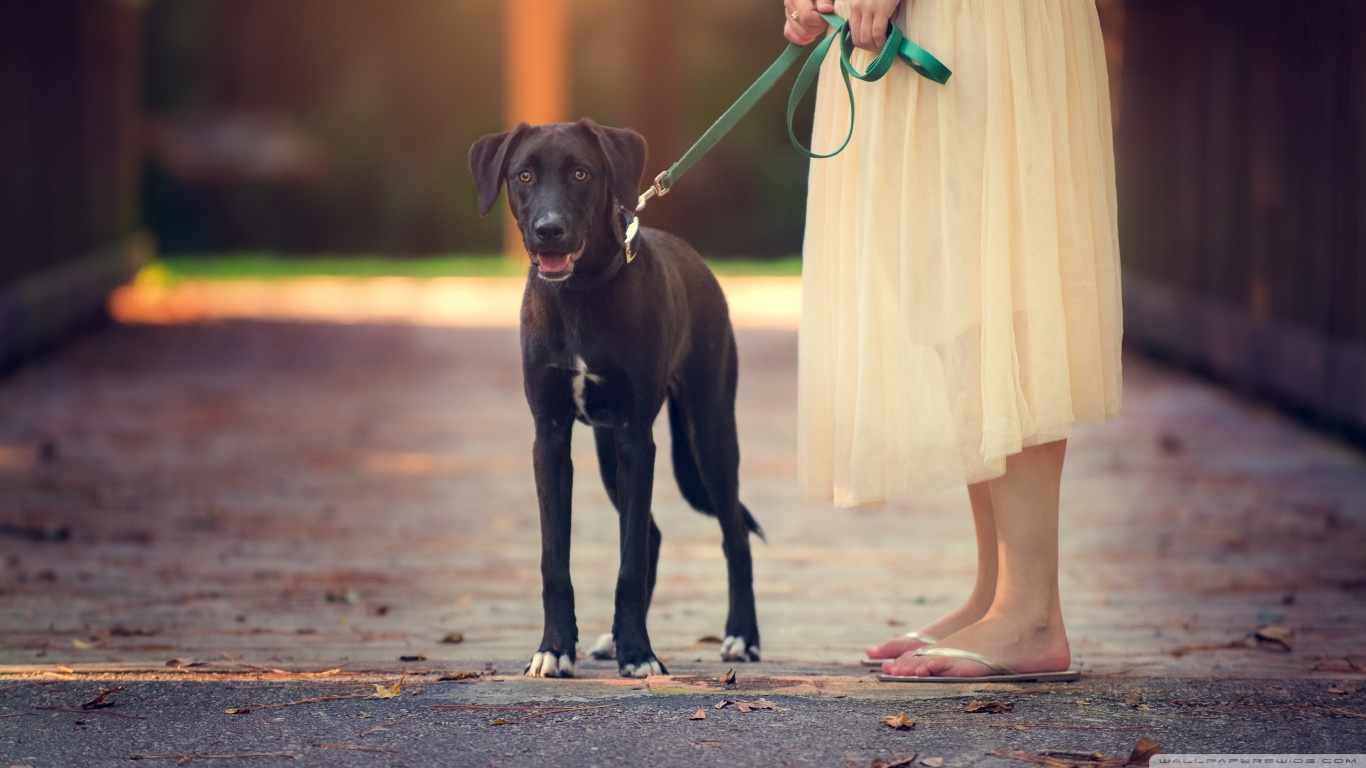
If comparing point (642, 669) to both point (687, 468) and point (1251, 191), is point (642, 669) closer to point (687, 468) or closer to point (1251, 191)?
point (687, 468)

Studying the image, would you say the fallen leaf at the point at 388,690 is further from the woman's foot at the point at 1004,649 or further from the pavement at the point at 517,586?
the woman's foot at the point at 1004,649

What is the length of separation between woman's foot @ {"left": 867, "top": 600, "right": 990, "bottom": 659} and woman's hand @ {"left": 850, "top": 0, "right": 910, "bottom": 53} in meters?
1.24

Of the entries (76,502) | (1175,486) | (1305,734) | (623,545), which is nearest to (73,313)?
(76,502)

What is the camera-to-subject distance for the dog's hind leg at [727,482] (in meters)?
3.90

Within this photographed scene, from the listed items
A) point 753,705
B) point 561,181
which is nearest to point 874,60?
point 561,181

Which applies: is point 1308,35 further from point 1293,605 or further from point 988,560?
point 988,560

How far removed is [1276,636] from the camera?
4.04 metres

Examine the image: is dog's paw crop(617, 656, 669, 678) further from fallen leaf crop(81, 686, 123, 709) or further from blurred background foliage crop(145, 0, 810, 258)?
blurred background foliage crop(145, 0, 810, 258)

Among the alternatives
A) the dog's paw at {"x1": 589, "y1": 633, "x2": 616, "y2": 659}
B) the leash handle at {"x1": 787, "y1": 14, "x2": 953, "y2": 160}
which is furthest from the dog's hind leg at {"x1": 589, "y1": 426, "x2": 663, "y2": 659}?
the leash handle at {"x1": 787, "y1": 14, "x2": 953, "y2": 160}

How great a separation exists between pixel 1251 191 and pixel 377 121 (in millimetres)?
12518

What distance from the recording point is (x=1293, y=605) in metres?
4.53

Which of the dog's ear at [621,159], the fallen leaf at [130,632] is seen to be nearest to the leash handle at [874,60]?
the dog's ear at [621,159]

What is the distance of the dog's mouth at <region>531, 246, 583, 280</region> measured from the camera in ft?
11.1

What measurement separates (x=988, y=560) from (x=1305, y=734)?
0.96 metres
